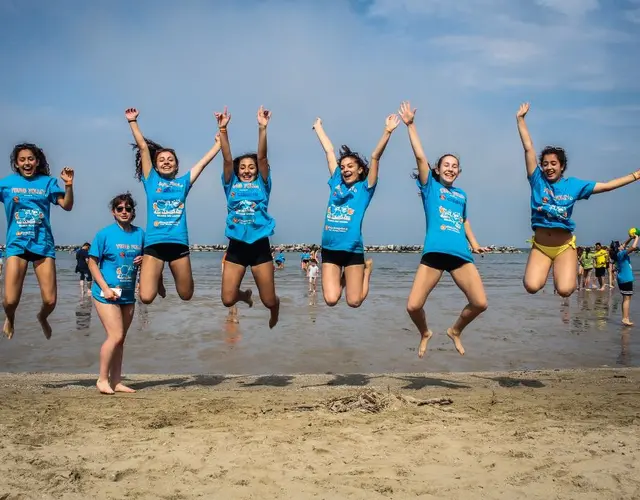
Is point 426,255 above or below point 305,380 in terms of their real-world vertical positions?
above

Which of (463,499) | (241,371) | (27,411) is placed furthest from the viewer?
(241,371)

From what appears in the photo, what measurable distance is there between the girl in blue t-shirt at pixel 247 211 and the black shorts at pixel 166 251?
1.93 feet

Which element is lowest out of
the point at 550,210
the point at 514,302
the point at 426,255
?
the point at 514,302

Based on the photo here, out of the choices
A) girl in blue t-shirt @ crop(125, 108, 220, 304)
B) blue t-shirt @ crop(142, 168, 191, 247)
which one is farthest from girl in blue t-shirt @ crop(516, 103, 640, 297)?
blue t-shirt @ crop(142, 168, 191, 247)

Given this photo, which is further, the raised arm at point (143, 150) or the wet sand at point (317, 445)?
the raised arm at point (143, 150)

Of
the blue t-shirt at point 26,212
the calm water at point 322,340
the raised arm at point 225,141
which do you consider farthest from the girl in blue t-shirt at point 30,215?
the calm water at point 322,340

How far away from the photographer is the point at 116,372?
7.36m

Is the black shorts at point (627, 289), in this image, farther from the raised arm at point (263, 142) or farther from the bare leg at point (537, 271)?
the raised arm at point (263, 142)

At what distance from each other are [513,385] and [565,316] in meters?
8.55

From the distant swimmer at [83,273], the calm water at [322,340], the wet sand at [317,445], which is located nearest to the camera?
the wet sand at [317,445]

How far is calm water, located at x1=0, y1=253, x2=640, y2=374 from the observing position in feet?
31.5

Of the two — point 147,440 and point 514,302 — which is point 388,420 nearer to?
point 147,440

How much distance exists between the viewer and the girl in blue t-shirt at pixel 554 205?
763cm

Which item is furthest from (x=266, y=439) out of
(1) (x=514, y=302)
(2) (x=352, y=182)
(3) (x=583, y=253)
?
(3) (x=583, y=253)
